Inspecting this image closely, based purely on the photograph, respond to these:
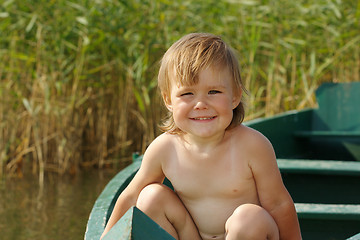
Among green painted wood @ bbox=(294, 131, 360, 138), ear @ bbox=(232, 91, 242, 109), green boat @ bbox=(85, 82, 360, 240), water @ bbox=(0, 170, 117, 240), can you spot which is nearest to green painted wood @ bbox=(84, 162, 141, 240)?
green boat @ bbox=(85, 82, 360, 240)

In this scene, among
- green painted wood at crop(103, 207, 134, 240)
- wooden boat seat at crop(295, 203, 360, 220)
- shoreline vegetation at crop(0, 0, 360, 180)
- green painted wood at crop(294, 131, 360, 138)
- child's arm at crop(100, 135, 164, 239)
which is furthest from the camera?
shoreline vegetation at crop(0, 0, 360, 180)

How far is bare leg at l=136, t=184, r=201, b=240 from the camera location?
4.34 feet

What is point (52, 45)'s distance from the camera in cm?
393

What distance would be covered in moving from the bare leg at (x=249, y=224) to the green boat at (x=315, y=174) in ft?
0.66

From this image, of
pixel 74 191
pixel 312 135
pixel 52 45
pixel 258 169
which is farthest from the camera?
pixel 52 45

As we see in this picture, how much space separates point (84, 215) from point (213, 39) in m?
1.91

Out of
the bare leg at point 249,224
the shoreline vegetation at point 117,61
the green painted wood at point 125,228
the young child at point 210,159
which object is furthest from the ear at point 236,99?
the shoreline vegetation at point 117,61

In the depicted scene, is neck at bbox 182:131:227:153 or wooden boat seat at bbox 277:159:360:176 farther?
wooden boat seat at bbox 277:159:360:176

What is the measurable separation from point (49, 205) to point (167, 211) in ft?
6.91

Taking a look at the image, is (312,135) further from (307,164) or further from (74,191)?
(74,191)

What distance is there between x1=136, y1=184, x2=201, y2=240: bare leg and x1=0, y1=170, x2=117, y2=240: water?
1418mm

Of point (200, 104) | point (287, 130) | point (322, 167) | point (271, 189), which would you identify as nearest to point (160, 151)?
point (200, 104)

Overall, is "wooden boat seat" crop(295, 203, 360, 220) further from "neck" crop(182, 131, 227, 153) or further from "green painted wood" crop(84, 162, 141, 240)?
"green painted wood" crop(84, 162, 141, 240)

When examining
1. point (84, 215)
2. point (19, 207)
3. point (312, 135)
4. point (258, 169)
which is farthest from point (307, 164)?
point (19, 207)
